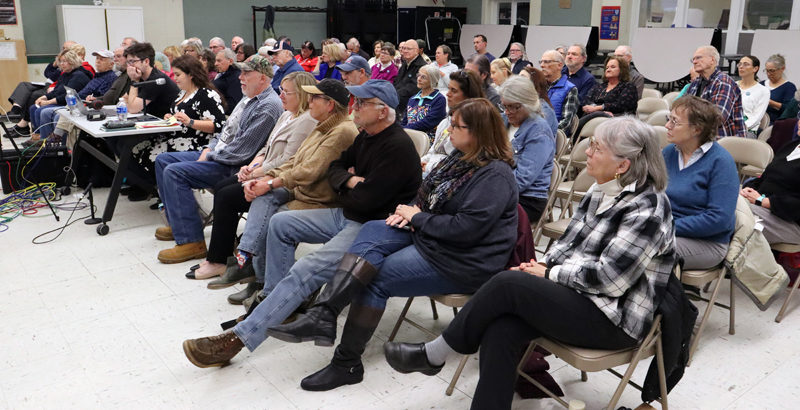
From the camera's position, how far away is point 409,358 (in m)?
2.32

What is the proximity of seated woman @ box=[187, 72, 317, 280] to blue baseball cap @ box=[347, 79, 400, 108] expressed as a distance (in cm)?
70

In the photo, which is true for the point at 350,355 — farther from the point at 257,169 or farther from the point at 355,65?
the point at 355,65

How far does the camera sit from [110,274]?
12.4 ft

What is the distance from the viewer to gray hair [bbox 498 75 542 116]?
330 centimetres

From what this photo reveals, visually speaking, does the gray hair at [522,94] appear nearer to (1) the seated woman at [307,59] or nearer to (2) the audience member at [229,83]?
(2) the audience member at [229,83]

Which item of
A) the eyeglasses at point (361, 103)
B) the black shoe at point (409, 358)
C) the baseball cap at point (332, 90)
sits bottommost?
the black shoe at point (409, 358)

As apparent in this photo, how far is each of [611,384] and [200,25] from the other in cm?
1117

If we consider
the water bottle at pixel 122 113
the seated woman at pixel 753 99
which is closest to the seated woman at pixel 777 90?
the seated woman at pixel 753 99

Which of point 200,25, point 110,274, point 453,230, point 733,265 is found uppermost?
point 200,25

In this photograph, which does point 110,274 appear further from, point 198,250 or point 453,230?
point 453,230

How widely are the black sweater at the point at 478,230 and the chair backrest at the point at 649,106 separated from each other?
382 cm

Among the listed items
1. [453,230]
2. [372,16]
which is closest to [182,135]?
[453,230]

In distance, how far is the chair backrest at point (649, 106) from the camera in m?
5.72

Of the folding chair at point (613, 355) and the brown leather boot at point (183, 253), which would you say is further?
the brown leather boot at point (183, 253)
